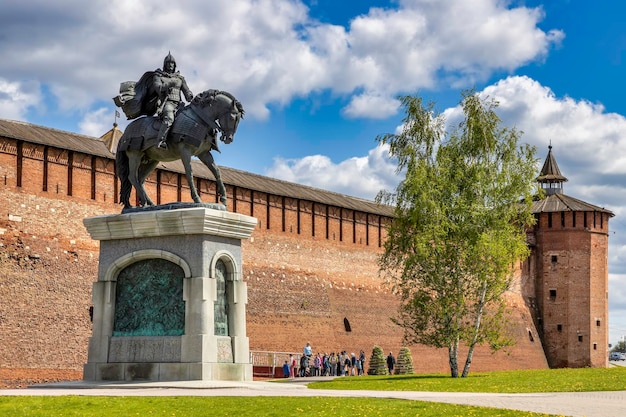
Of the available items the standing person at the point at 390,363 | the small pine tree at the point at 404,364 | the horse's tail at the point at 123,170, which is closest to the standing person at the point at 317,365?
the small pine tree at the point at 404,364

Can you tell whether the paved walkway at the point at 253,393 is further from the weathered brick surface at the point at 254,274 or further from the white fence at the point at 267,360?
the white fence at the point at 267,360

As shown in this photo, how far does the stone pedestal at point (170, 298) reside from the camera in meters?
13.0

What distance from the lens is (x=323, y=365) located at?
1367 inches

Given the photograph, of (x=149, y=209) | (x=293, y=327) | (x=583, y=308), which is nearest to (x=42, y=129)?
(x=293, y=327)

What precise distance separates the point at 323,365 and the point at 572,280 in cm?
1997

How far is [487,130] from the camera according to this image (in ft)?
93.6

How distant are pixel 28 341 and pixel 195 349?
14.6 m

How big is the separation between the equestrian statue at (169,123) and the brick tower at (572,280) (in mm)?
38203

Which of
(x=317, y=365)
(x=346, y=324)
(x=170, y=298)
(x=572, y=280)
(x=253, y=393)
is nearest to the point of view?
(x=253, y=393)

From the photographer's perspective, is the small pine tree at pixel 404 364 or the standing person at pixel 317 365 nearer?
the standing person at pixel 317 365

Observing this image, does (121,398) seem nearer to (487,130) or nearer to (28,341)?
(28,341)

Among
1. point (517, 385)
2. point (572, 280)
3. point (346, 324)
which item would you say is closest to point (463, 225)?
point (517, 385)

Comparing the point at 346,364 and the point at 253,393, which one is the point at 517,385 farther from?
the point at 346,364

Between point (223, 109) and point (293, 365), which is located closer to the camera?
point (223, 109)
